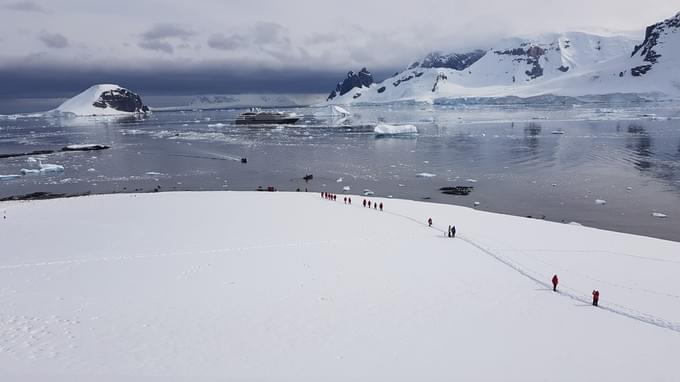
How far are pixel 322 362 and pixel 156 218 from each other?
22525 millimetres

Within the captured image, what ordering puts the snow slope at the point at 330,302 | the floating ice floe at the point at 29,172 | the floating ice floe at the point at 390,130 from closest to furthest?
the snow slope at the point at 330,302 → the floating ice floe at the point at 29,172 → the floating ice floe at the point at 390,130

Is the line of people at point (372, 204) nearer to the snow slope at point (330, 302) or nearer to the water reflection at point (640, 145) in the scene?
the snow slope at point (330, 302)

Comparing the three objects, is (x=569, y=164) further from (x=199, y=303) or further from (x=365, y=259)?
(x=199, y=303)

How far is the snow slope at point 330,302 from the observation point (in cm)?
1198

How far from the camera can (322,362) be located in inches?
478

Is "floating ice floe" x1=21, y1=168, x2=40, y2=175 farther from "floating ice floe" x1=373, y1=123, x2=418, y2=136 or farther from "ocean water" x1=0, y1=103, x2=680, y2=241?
"floating ice floe" x1=373, y1=123, x2=418, y2=136

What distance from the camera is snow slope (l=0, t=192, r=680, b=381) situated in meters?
12.0

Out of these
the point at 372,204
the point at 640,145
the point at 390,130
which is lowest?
the point at 372,204

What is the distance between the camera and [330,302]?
16.6 meters

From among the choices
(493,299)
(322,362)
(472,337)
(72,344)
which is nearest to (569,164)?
(493,299)

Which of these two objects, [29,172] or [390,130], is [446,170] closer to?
[390,130]

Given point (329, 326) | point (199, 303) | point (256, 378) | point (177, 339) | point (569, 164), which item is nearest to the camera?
point (256, 378)

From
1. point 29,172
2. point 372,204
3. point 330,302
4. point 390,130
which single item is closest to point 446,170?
point 372,204

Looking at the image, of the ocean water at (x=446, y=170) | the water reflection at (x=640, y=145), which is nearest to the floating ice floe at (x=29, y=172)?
the ocean water at (x=446, y=170)
